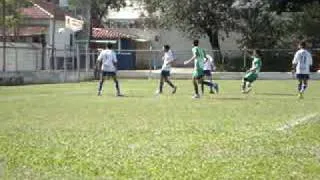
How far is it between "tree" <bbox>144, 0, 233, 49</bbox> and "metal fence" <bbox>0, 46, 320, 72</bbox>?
237 centimetres

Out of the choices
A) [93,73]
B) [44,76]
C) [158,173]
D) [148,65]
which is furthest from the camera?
[148,65]

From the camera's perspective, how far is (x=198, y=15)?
55125mm

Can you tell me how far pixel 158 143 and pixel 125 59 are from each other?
4556 cm

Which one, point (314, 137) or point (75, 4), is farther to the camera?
point (75, 4)

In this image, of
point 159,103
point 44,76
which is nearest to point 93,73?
point 44,76

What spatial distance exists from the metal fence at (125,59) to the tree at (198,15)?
2371 millimetres

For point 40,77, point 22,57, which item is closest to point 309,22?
point 40,77

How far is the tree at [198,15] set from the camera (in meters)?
54.7

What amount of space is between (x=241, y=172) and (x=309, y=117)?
24.1 ft

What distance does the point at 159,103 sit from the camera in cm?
2083

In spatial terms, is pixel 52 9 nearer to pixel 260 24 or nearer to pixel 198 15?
pixel 198 15

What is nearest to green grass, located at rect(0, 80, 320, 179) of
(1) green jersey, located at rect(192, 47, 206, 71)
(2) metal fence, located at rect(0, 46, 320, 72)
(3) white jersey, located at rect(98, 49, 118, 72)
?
(1) green jersey, located at rect(192, 47, 206, 71)

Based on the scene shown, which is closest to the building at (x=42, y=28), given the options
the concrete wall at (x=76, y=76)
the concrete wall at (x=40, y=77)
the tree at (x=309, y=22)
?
the concrete wall at (x=76, y=76)

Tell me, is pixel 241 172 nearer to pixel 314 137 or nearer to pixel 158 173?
pixel 158 173
